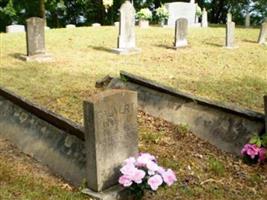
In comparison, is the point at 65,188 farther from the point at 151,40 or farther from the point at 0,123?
the point at 151,40

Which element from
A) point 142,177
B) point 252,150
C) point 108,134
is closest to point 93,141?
point 108,134

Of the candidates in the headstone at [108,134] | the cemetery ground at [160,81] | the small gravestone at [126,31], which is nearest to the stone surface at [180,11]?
the cemetery ground at [160,81]

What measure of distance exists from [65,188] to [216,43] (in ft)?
38.7

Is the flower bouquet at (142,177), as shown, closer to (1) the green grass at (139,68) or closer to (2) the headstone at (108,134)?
(2) the headstone at (108,134)

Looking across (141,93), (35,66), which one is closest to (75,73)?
(35,66)

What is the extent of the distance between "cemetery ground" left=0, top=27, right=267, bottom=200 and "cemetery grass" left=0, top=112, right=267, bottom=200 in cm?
1

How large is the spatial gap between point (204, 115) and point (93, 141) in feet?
7.82

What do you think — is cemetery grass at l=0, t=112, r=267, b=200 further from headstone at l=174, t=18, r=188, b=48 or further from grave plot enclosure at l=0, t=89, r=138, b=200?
headstone at l=174, t=18, r=188, b=48

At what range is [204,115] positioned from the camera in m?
6.52

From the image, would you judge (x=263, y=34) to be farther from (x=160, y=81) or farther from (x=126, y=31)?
Result: (x=160, y=81)

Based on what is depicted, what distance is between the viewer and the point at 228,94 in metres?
8.69

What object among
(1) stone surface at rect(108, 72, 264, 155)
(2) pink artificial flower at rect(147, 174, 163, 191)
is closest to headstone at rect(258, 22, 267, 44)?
(1) stone surface at rect(108, 72, 264, 155)

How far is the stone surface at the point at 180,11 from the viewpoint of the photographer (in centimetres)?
2214

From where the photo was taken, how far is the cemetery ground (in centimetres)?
509
